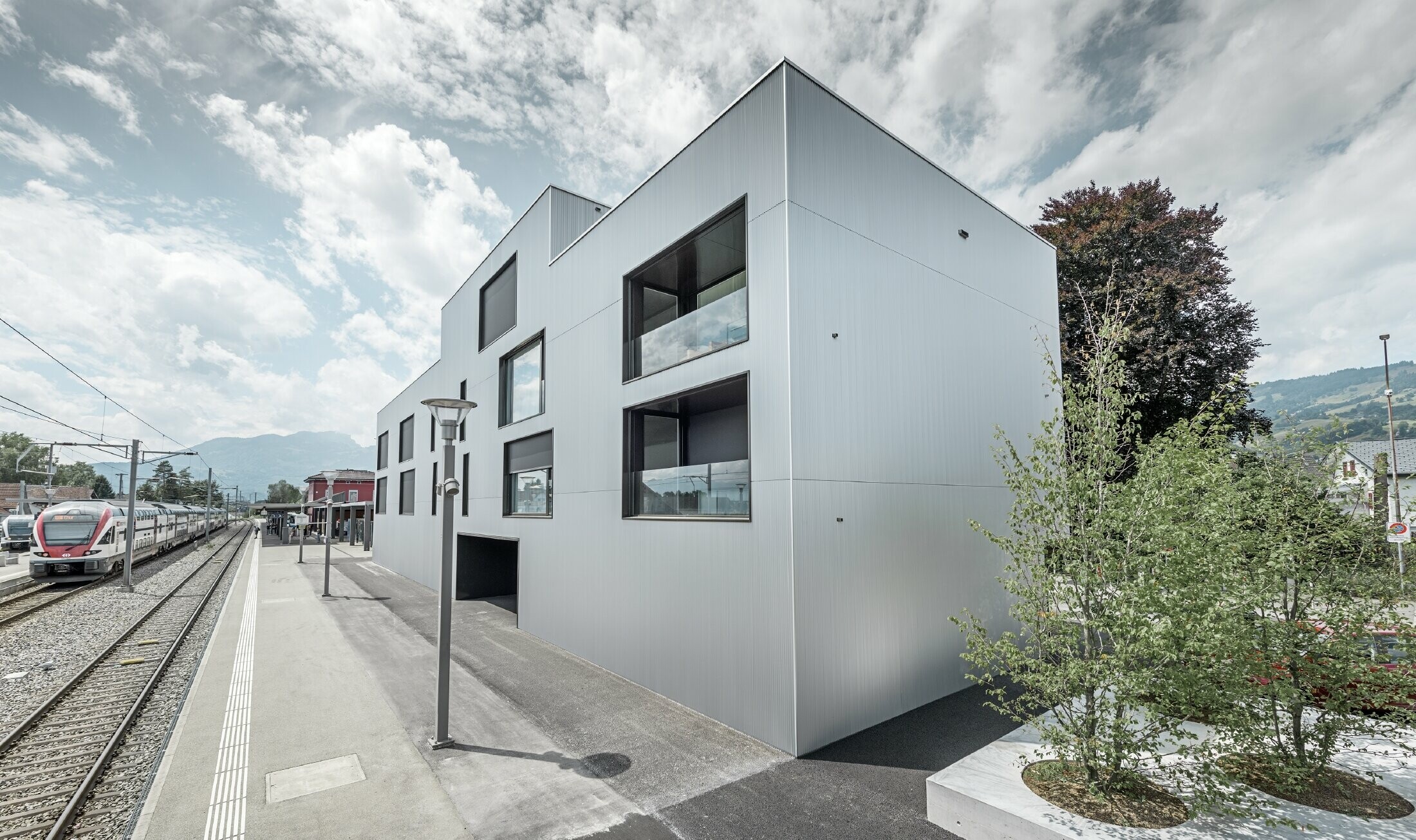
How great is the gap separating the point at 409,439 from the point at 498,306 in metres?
11.3

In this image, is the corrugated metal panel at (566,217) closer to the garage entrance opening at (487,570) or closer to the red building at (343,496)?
the garage entrance opening at (487,570)

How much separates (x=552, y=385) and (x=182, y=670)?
7.74 metres

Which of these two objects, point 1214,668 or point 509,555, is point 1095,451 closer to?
point 1214,668

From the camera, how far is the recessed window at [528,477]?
1230cm

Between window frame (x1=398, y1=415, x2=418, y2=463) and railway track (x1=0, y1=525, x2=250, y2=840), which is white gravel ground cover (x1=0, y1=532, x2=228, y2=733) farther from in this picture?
window frame (x1=398, y1=415, x2=418, y2=463)

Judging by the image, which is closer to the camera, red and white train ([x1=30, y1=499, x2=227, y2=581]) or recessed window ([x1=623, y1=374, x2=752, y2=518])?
recessed window ([x1=623, y1=374, x2=752, y2=518])

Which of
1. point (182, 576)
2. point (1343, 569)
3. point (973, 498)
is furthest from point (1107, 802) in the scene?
point (182, 576)

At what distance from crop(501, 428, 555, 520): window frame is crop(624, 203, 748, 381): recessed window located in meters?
3.28

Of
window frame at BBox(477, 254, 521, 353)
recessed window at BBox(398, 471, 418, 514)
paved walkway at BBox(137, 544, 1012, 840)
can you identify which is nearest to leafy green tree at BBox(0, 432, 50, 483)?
recessed window at BBox(398, 471, 418, 514)

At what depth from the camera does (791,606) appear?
6.49 m

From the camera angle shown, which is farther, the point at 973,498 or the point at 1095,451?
the point at 973,498

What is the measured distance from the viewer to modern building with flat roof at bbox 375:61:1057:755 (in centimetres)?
689

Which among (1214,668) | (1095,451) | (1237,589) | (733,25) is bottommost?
(1214,668)

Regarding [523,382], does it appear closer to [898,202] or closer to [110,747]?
[110,747]
